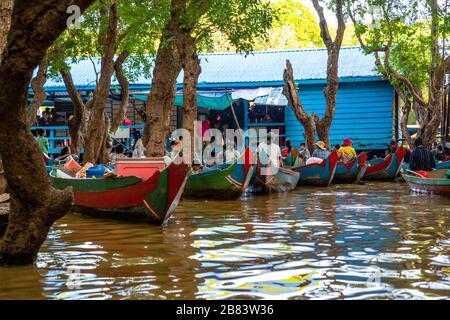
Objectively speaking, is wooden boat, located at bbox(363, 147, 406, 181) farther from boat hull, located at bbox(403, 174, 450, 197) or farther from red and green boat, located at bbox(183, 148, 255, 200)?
red and green boat, located at bbox(183, 148, 255, 200)

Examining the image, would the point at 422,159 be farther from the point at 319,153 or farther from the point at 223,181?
the point at 223,181

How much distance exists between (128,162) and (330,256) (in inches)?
241

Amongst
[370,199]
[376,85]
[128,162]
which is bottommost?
[370,199]

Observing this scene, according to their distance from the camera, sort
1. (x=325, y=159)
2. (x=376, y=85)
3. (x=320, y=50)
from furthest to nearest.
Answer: (x=320, y=50), (x=376, y=85), (x=325, y=159)

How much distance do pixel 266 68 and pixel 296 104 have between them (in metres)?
4.73

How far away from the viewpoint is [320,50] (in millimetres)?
29828

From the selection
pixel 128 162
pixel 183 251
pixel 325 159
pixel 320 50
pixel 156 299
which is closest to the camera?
pixel 156 299

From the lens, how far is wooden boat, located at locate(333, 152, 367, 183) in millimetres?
22250

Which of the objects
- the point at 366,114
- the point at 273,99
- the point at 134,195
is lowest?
the point at 134,195

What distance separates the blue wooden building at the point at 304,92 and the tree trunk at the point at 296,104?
5.87ft

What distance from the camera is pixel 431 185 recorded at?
16.6 metres

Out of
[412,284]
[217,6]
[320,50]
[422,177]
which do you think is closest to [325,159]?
[422,177]

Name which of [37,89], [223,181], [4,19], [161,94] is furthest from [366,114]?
[4,19]
